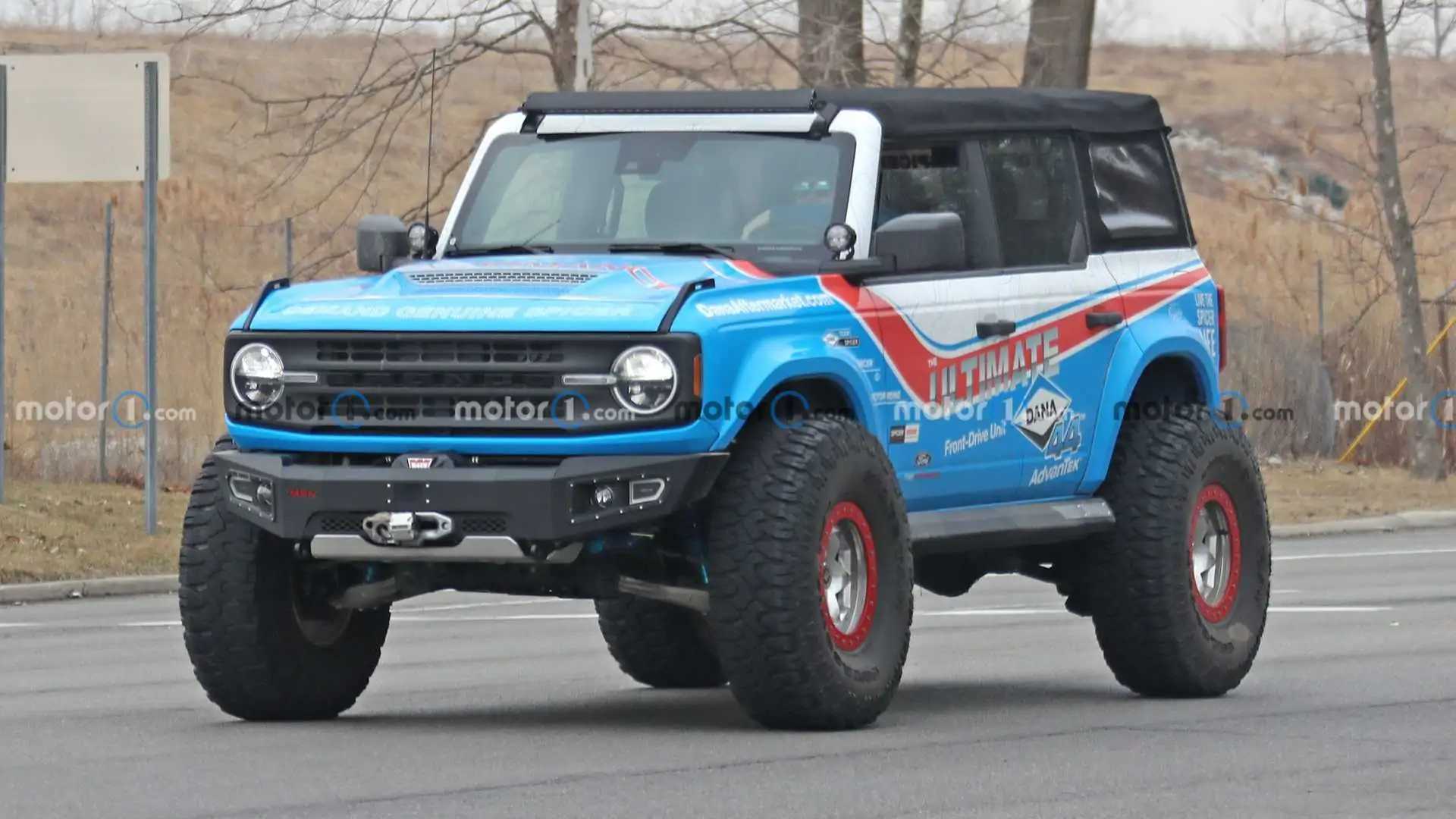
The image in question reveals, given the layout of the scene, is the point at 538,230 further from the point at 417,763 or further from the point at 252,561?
the point at 417,763

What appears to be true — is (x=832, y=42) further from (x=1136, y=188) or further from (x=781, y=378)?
(x=781, y=378)

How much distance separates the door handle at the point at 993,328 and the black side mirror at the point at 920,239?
23.4 inches

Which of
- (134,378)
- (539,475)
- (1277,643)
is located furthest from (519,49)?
(539,475)

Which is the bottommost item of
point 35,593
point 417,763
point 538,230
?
point 35,593

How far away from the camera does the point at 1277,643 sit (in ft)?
47.1

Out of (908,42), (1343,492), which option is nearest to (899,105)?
(908,42)

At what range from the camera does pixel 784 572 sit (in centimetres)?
968

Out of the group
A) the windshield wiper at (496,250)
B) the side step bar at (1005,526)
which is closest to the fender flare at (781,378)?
the side step bar at (1005,526)

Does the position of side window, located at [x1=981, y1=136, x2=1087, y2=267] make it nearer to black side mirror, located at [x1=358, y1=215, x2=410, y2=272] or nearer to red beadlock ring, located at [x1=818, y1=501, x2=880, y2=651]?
red beadlock ring, located at [x1=818, y1=501, x2=880, y2=651]

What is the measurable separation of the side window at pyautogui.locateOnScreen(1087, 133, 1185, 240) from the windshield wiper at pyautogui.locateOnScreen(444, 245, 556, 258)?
2601mm

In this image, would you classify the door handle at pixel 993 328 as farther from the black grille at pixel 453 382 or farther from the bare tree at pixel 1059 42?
the bare tree at pixel 1059 42

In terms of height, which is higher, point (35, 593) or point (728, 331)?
point (728, 331)

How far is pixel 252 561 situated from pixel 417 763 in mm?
1425

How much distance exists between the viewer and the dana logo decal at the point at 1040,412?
1143 centimetres
